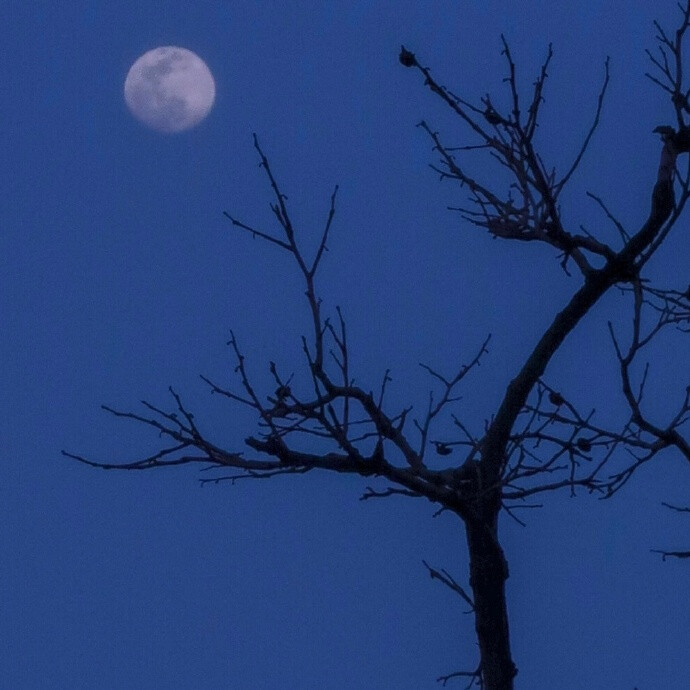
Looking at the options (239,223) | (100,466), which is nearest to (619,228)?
(239,223)

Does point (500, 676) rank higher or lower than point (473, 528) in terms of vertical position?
lower

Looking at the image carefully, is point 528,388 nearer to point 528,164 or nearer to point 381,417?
point 381,417

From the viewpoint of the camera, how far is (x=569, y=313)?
545 cm

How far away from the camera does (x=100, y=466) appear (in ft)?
16.8

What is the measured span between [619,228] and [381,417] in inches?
63.9

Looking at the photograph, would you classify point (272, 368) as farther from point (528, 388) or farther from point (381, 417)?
point (528, 388)

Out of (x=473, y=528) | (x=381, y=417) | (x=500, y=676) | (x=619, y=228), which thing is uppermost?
(x=619, y=228)

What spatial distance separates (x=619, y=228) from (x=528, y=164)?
1.84 feet

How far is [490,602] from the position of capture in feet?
18.5

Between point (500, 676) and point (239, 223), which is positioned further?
point (500, 676)

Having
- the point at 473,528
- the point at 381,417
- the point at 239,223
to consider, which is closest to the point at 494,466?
the point at 473,528

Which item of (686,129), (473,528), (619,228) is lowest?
(473,528)

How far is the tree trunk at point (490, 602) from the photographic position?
18.2 ft

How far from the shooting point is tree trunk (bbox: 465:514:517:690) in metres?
5.54
